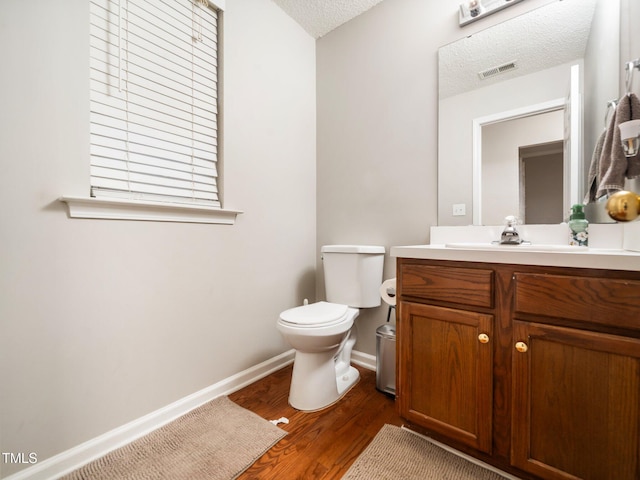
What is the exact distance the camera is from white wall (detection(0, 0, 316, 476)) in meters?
0.99

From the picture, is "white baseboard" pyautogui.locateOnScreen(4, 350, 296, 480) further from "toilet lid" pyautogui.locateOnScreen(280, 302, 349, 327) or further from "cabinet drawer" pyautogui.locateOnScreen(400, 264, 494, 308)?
"cabinet drawer" pyautogui.locateOnScreen(400, 264, 494, 308)

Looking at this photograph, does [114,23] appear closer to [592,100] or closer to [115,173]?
[115,173]

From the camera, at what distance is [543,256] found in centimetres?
90

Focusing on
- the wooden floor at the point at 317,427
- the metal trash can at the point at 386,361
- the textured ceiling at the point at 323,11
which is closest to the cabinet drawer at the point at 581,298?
the metal trash can at the point at 386,361

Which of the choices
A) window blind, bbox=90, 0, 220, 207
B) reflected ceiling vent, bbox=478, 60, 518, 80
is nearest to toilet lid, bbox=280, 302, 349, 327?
window blind, bbox=90, 0, 220, 207

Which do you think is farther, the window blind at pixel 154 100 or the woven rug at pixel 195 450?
the window blind at pixel 154 100

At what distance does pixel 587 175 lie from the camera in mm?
1271

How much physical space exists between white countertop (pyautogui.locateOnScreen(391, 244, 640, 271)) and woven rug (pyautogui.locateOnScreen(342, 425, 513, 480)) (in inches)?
32.3

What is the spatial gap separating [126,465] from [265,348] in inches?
34.0

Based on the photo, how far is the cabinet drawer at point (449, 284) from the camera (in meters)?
1.02

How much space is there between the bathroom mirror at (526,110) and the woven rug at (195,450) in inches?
58.0

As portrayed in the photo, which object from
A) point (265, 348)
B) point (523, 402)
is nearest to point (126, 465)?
point (265, 348)

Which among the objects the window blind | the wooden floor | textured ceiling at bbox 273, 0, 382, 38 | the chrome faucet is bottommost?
the wooden floor

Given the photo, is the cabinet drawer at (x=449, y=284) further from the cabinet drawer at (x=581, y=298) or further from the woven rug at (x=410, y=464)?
the woven rug at (x=410, y=464)
